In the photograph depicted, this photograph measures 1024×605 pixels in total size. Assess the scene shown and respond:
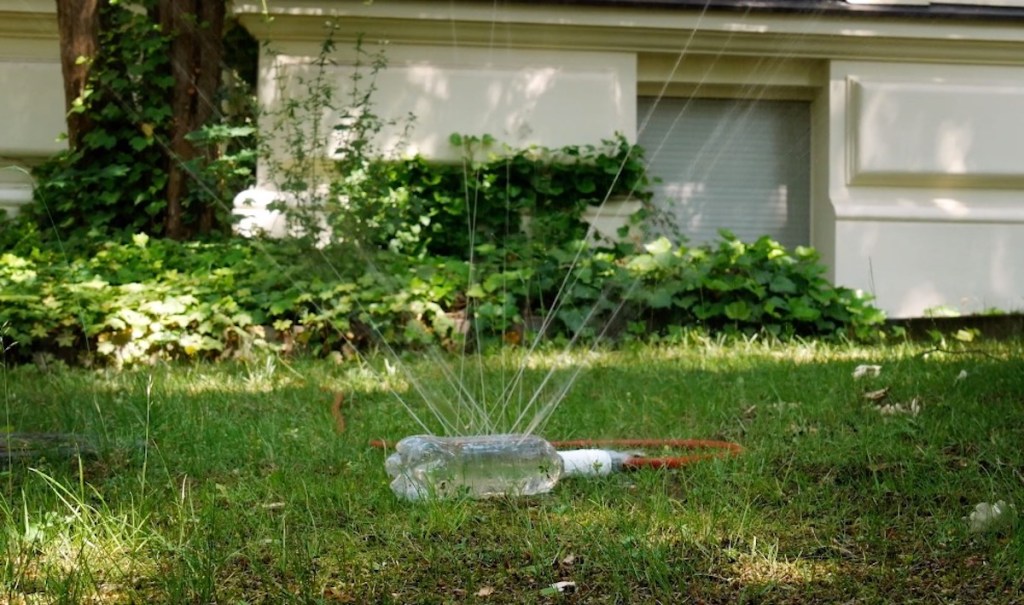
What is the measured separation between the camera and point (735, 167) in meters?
8.90

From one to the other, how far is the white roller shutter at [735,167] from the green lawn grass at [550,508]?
4.17 m

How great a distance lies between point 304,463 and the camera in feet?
11.3

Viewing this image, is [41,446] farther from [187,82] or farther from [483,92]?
[483,92]

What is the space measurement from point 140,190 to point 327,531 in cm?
630

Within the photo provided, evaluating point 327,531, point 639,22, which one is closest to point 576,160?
point 639,22

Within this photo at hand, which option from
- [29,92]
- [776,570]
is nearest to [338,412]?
[776,570]

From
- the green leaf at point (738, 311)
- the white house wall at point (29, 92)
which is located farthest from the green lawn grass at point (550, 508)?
the white house wall at point (29, 92)

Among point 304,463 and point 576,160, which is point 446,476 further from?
point 576,160

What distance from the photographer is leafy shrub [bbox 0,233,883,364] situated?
5977 mm

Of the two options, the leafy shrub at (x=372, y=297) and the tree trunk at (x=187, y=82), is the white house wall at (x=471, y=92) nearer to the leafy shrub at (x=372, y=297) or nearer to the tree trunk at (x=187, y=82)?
the tree trunk at (x=187, y=82)

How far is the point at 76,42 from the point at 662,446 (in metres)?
6.21

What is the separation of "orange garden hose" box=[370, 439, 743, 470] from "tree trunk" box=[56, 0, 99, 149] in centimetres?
554

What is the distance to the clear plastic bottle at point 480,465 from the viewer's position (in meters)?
2.99

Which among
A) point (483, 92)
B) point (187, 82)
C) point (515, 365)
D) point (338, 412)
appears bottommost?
point (515, 365)
